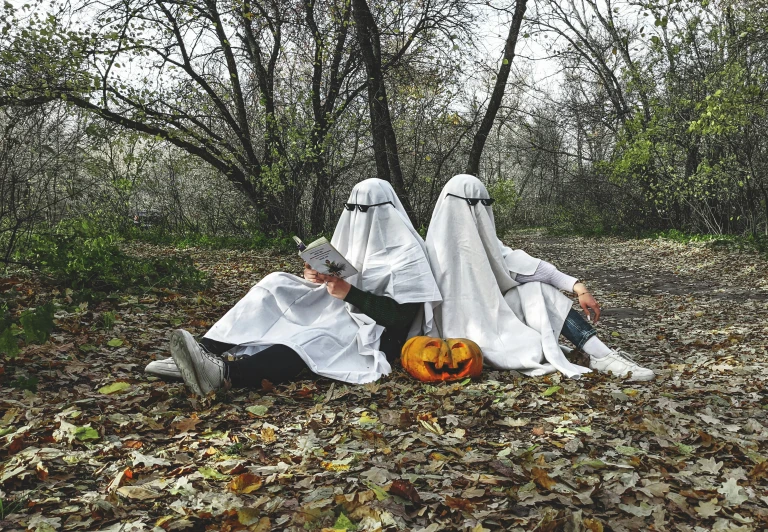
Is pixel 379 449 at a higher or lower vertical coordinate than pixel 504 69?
lower

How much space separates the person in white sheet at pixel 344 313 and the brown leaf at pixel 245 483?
1.22m

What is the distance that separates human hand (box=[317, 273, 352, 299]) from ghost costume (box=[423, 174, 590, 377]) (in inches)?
29.9

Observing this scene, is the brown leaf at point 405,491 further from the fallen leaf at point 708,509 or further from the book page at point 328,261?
the book page at point 328,261

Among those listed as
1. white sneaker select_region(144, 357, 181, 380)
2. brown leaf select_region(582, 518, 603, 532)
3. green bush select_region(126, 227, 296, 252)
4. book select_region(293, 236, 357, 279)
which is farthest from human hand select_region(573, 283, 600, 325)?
green bush select_region(126, 227, 296, 252)

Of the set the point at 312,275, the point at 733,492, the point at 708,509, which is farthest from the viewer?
the point at 312,275

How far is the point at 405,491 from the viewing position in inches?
98.8

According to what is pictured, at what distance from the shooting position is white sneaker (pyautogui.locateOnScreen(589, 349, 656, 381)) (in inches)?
173

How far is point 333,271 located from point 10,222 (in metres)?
6.69

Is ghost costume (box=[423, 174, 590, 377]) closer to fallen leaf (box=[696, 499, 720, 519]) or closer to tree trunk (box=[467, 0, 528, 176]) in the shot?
fallen leaf (box=[696, 499, 720, 519])

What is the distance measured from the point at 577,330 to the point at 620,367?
1.41 ft

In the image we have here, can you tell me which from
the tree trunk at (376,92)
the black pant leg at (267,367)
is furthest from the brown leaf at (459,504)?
the tree trunk at (376,92)

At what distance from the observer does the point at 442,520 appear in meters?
2.37

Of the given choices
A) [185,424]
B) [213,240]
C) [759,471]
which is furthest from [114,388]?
[213,240]

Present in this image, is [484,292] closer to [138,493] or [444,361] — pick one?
[444,361]
